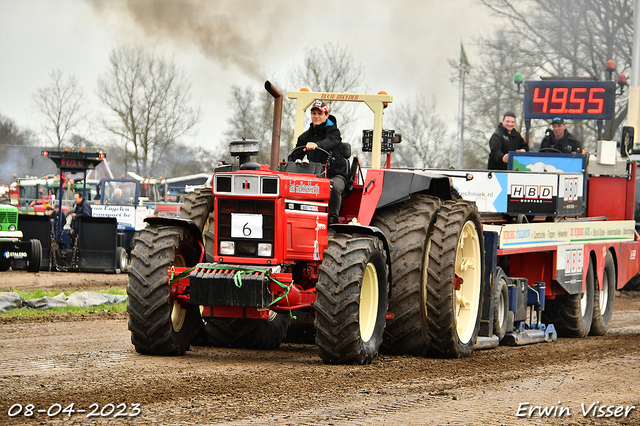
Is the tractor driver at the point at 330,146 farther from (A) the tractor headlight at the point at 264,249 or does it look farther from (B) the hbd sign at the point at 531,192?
(B) the hbd sign at the point at 531,192

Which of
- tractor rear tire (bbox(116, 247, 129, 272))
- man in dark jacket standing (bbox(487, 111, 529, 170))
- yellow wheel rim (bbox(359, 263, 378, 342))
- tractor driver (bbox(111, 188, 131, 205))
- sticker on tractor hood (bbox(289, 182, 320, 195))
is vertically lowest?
tractor rear tire (bbox(116, 247, 129, 272))

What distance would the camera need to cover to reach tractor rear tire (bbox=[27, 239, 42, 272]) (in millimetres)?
19656

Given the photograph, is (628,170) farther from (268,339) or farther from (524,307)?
(268,339)

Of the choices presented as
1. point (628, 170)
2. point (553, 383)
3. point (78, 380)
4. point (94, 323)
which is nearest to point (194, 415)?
point (78, 380)

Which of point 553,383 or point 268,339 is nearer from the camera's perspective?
point 553,383

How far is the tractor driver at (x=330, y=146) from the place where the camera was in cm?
818

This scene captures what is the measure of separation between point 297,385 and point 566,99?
1058 centimetres

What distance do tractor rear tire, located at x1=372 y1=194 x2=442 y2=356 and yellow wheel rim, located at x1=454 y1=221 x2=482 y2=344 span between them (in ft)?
3.01

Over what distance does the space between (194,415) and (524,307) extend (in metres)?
6.45

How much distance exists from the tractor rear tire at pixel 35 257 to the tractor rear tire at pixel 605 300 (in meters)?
12.5

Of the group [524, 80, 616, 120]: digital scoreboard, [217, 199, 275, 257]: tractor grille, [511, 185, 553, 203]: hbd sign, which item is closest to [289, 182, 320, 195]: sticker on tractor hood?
[217, 199, 275, 257]: tractor grille

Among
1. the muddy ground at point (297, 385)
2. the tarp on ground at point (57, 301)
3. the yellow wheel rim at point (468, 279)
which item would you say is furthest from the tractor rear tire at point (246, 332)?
the tarp on ground at point (57, 301)

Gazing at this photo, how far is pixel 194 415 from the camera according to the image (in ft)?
16.6

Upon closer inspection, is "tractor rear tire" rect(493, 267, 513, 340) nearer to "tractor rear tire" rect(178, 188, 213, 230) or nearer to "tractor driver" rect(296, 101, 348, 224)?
"tractor driver" rect(296, 101, 348, 224)
